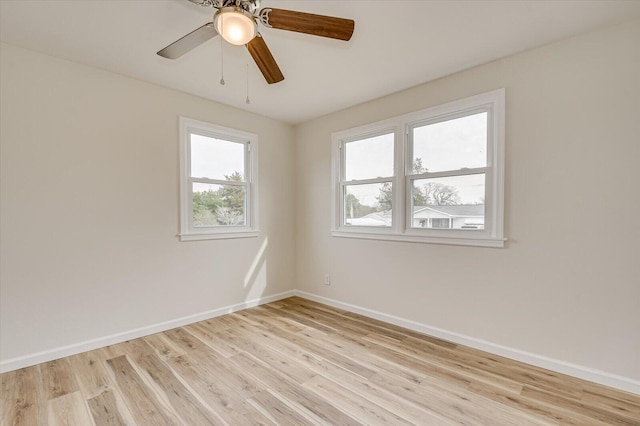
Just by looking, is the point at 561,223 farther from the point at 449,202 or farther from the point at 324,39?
the point at 324,39

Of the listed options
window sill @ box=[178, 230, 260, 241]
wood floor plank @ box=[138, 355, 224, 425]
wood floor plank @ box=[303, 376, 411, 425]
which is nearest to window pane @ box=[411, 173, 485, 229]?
wood floor plank @ box=[303, 376, 411, 425]

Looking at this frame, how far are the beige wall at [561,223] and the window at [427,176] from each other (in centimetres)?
12

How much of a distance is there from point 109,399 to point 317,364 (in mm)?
1452

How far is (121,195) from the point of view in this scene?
2840 mm

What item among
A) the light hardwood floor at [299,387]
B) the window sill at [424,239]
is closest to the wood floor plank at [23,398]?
the light hardwood floor at [299,387]

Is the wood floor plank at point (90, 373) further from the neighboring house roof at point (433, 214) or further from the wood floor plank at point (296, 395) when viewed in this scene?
the neighboring house roof at point (433, 214)

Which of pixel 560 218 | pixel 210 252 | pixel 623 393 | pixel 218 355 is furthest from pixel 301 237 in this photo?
pixel 623 393

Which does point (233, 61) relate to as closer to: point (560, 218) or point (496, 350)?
point (560, 218)

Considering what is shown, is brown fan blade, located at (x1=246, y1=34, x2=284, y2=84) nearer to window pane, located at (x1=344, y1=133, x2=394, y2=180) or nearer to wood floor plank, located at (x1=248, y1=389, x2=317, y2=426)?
window pane, located at (x1=344, y1=133, x2=394, y2=180)

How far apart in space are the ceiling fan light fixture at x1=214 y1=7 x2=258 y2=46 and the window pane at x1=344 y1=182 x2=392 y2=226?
224 cm

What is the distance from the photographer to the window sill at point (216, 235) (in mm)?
3273

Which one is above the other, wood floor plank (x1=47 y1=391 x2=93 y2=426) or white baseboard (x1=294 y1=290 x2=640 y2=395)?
white baseboard (x1=294 y1=290 x2=640 y2=395)

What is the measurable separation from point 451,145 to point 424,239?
966 millimetres

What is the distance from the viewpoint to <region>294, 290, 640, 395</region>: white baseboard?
2076 mm
